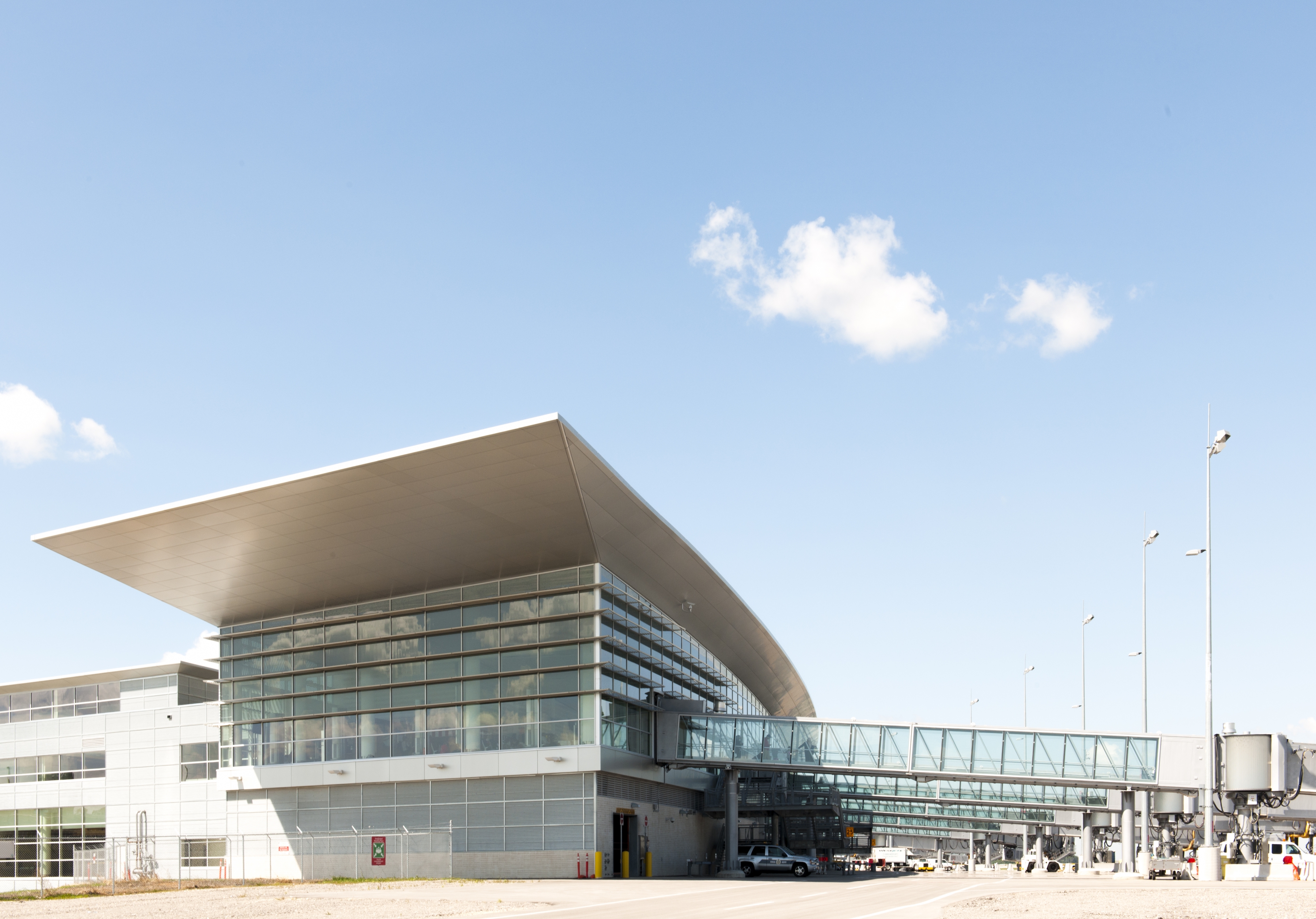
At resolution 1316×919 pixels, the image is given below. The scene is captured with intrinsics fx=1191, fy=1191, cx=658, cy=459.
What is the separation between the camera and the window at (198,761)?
52688mm

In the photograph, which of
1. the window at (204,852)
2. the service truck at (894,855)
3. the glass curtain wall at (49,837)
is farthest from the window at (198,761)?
the service truck at (894,855)

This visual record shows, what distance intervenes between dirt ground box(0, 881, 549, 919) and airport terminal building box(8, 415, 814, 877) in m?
6.70

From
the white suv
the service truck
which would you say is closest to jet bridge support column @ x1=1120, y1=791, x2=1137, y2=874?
the white suv

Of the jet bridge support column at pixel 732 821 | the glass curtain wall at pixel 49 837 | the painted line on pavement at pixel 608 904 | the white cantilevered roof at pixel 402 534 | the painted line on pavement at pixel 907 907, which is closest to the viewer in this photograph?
the painted line on pavement at pixel 907 907

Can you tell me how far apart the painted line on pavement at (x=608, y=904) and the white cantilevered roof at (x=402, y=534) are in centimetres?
1310

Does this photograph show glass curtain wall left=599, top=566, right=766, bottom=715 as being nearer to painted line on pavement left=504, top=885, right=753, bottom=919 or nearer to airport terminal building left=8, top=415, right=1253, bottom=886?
airport terminal building left=8, top=415, right=1253, bottom=886

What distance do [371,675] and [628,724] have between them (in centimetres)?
1080

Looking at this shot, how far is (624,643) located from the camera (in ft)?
149

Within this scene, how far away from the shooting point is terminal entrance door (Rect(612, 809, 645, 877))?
44.0 meters

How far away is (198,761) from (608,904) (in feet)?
112

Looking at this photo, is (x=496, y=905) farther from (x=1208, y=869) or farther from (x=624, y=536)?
(x=1208, y=869)

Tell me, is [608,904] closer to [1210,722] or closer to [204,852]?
[1210,722]

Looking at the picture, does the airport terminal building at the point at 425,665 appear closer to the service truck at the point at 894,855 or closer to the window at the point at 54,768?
the window at the point at 54,768

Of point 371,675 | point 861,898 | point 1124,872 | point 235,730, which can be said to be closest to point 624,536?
point 371,675
